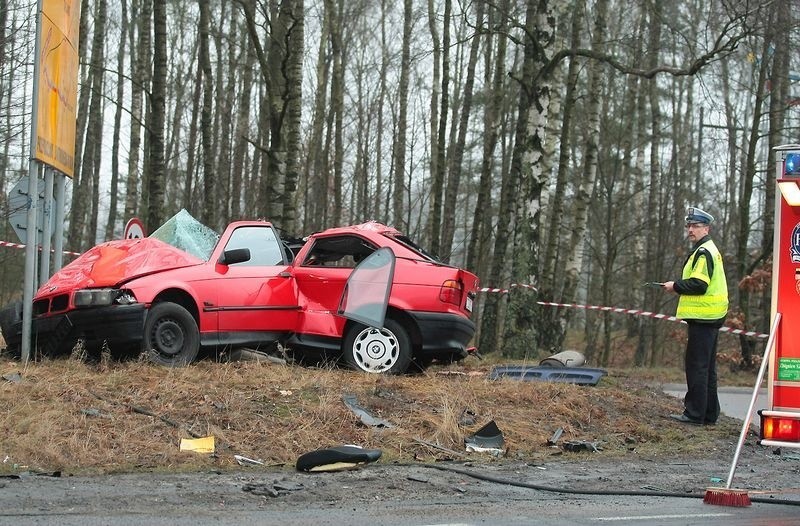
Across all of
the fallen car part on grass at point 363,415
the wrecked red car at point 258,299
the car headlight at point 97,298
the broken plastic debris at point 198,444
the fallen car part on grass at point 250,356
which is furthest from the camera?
the fallen car part on grass at point 250,356

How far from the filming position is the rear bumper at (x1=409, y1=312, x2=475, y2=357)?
37.2ft

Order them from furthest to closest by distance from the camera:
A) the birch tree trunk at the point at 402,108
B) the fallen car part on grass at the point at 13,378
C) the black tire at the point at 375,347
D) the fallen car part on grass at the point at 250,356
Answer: the birch tree trunk at the point at 402,108 < the black tire at the point at 375,347 < the fallen car part on grass at the point at 250,356 < the fallen car part on grass at the point at 13,378

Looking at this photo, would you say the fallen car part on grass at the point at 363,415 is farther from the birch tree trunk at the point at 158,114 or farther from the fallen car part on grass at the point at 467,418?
the birch tree trunk at the point at 158,114

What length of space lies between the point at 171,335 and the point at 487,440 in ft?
12.5

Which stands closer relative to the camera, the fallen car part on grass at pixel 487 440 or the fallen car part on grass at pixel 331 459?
the fallen car part on grass at pixel 331 459

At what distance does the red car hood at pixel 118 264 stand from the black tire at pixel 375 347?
6.49 feet

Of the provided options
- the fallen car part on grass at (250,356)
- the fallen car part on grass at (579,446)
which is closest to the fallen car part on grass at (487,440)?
the fallen car part on grass at (579,446)

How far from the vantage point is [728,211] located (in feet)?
123

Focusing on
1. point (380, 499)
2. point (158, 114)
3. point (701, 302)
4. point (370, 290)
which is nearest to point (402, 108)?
point (158, 114)

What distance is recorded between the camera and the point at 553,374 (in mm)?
11789

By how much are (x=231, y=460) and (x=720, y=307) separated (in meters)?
5.39

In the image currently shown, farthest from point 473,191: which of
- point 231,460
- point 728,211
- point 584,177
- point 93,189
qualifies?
point 231,460

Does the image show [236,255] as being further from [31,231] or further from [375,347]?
[31,231]

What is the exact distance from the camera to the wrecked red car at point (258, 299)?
33.8 ft
